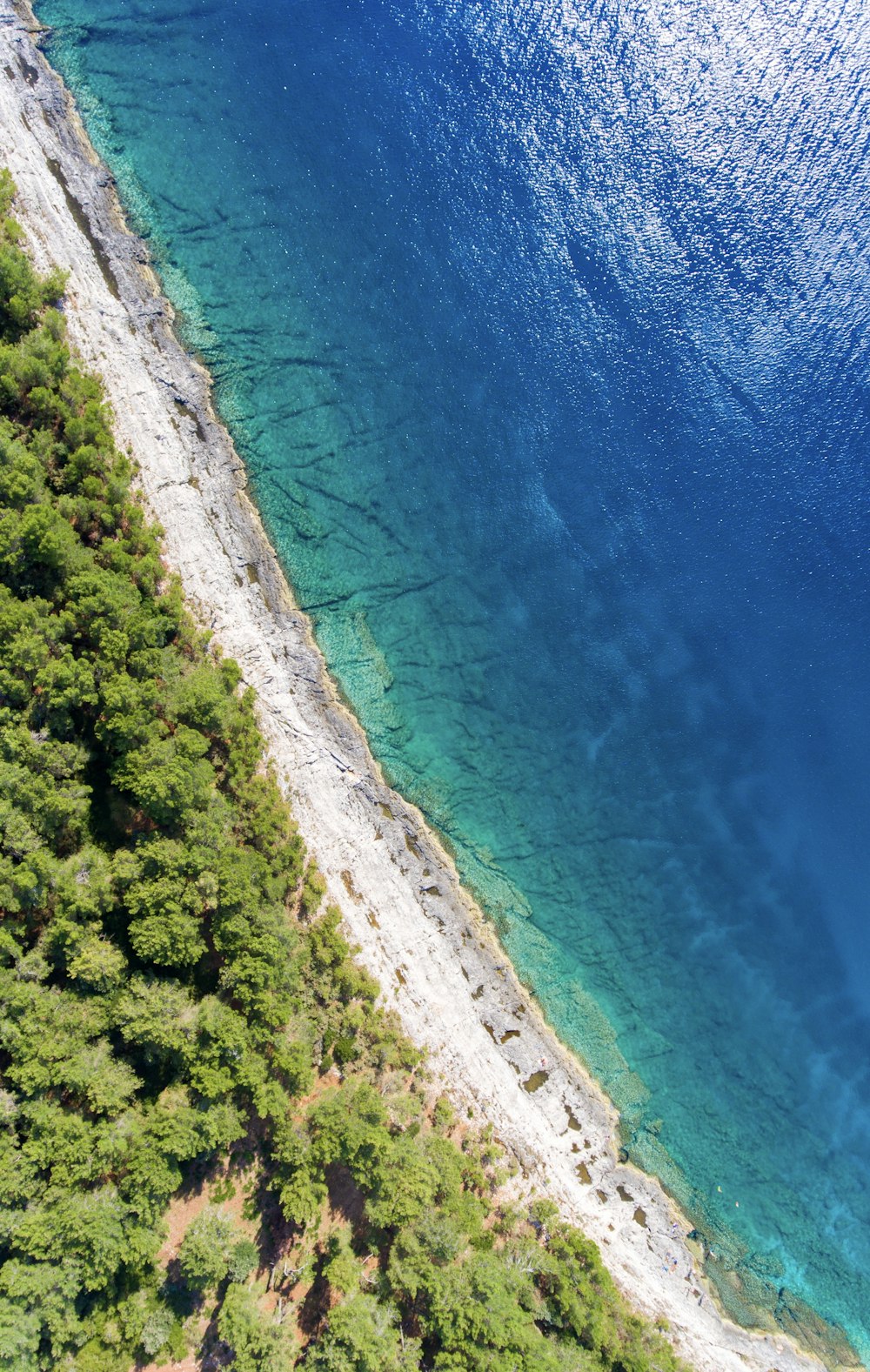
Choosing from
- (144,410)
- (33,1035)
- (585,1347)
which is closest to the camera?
(33,1035)

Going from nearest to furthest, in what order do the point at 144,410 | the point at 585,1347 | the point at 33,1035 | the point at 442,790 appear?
the point at 33,1035, the point at 585,1347, the point at 144,410, the point at 442,790

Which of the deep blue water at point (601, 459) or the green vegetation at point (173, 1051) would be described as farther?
the deep blue water at point (601, 459)

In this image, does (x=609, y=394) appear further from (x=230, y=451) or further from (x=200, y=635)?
(x=200, y=635)

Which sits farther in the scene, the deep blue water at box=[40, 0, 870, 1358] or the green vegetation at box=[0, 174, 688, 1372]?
the deep blue water at box=[40, 0, 870, 1358]

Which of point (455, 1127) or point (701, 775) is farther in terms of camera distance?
point (701, 775)

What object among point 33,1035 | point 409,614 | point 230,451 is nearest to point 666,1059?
point 409,614
